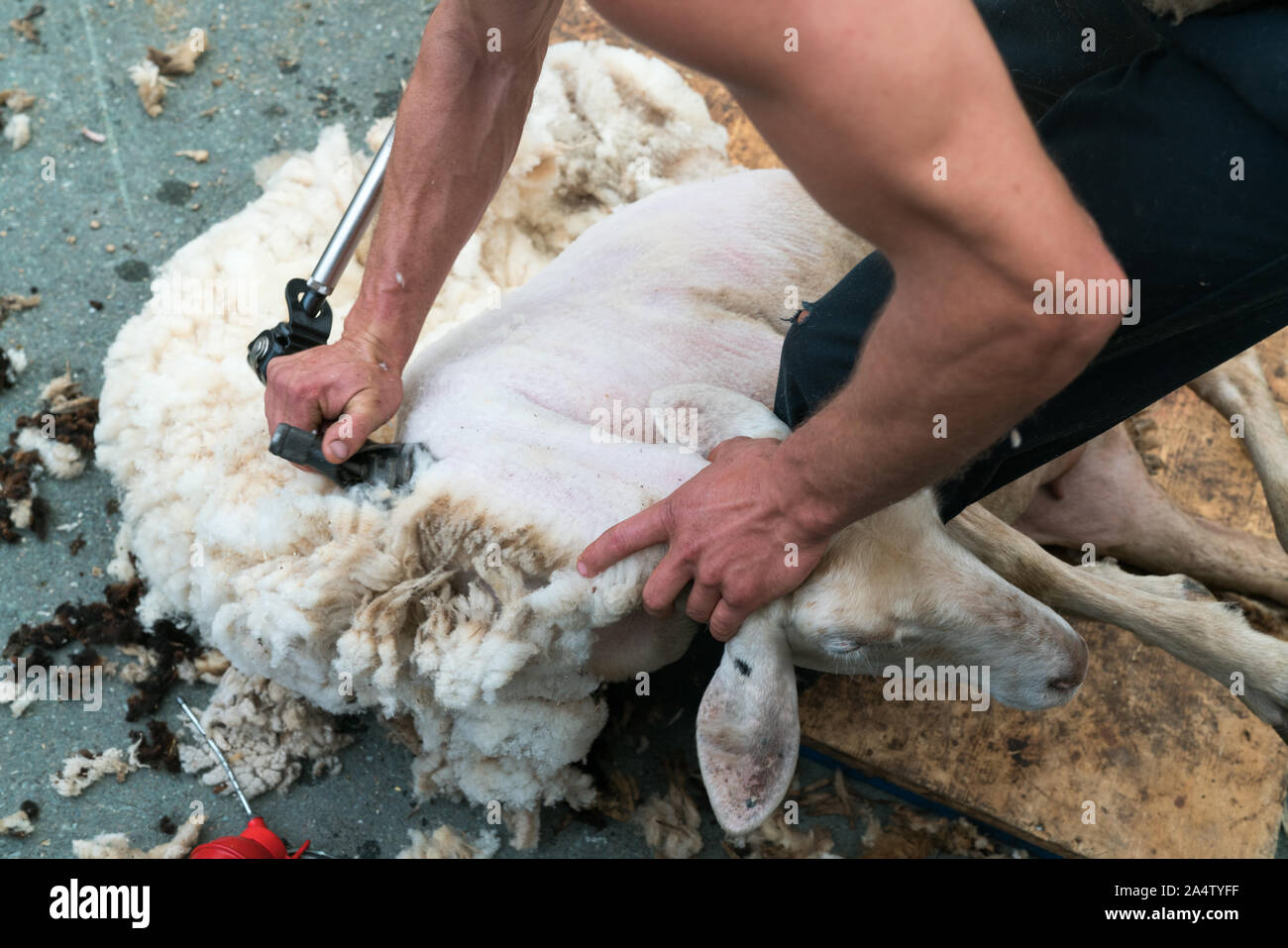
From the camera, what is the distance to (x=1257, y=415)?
248 centimetres

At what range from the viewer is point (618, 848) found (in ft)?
7.65

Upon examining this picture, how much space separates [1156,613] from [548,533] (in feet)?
4.12

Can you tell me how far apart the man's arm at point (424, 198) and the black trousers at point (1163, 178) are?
2.51 feet

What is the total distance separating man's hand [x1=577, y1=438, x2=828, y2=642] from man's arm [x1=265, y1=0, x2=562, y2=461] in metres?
0.59

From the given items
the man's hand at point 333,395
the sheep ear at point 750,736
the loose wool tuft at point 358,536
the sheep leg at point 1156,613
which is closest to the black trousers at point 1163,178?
the sheep leg at point 1156,613

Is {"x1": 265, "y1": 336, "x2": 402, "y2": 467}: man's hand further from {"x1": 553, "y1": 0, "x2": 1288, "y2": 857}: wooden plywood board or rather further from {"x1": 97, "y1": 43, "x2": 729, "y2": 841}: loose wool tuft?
{"x1": 553, "y1": 0, "x2": 1288, "y2": 857}: wooden plywood board

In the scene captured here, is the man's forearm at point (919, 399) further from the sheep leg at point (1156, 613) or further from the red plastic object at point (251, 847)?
the red plastic object at point (251, 847)

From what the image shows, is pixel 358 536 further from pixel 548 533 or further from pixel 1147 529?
pixel 1147 529

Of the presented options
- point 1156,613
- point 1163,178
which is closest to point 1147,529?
point 1156,613

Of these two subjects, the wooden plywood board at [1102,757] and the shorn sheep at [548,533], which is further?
the wooden plywood board at [1102,757]

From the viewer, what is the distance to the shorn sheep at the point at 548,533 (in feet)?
5.62

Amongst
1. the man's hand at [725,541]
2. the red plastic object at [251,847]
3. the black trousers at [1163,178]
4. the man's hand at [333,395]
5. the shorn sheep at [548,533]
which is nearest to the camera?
the black trousers at [1163,178]

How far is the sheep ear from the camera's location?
161 cm

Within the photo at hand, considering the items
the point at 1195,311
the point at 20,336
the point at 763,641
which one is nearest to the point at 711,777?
the point at 763,641
